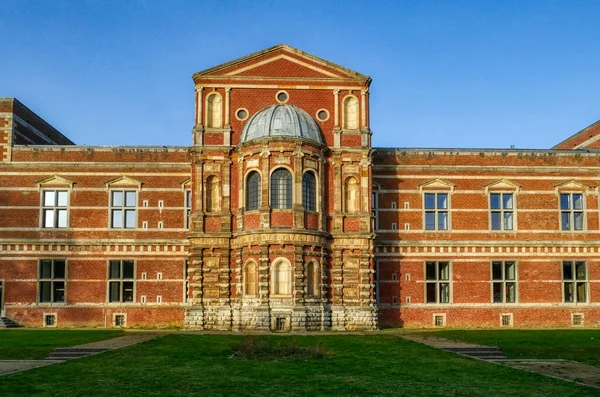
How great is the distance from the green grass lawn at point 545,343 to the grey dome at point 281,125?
11942mm

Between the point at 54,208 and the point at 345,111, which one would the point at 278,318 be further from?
the point at 54,208

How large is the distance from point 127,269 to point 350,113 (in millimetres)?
15358

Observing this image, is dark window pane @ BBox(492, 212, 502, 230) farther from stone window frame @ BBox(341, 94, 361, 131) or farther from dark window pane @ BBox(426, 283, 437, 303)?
stone window frame @ BBox(341, 94, 361, 131)

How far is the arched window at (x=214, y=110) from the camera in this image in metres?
39.3

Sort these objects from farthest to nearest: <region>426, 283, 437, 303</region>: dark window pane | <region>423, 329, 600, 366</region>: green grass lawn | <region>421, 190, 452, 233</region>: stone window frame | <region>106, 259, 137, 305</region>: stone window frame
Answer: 1. <region>421, 190, 452, 233</region>: stone window frame
2. <region>426, 283, 437, 303</region>: dark window pane
3. <region>106, 259, 137, 305</region>: stone window frame
4. <region>423, 329, 600, 366</region>: green grass lawn

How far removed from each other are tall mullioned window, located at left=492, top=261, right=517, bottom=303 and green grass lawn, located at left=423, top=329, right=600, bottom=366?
5024mm

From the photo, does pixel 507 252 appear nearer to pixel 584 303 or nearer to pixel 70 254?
pixel 584 303

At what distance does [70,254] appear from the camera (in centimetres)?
4150

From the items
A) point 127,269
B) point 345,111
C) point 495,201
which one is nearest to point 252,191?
point 345,111

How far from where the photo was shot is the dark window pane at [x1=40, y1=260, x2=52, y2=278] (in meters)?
41.4

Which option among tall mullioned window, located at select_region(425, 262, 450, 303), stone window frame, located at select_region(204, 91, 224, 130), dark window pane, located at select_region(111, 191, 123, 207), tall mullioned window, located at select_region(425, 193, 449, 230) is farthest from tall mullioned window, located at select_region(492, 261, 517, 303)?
dark window pane, located at select_region(111, 191, 123, 207)

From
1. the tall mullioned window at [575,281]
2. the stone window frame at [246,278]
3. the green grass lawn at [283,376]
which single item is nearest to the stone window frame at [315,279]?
the stone window frame at [246,278]

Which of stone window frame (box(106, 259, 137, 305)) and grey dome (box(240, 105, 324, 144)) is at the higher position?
grey dome (box(240, 105, 324, 144))

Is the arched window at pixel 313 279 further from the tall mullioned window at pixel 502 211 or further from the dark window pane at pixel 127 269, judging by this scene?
the tall mullioned window at pixel 502 211
